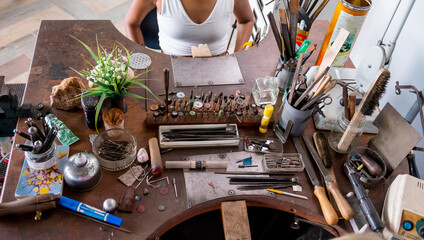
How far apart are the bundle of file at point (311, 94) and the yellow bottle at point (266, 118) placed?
0.28 ft

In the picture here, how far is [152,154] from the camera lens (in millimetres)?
1345

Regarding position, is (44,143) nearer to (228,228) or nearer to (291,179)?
(228,228)

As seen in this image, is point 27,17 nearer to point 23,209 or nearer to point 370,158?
point 23,209

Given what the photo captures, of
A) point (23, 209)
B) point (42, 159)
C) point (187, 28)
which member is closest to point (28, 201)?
point (23, 209)

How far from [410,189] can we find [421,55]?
92cm

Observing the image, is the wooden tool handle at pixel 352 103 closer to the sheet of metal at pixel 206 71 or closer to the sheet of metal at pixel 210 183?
the sheet of metal at pixel 210 183

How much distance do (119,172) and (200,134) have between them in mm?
364

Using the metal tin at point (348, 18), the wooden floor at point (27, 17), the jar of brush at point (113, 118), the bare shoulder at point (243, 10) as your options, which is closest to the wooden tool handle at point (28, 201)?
the jar of brush at point (113, 118)

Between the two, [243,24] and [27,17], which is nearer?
[243,24]

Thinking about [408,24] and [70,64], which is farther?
[408,24]

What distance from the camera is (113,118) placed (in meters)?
1.39

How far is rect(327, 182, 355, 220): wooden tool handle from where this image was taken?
1201mm

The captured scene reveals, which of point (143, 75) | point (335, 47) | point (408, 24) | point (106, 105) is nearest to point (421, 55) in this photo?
point (408, 24)

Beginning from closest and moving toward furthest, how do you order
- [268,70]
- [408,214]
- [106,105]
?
1. [408,214]
2. [106,105]
3. [268,70]
